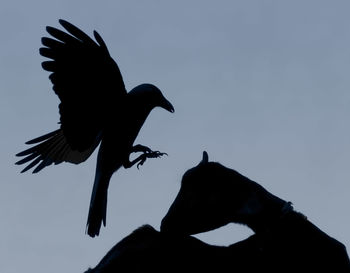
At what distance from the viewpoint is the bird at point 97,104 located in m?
5.96

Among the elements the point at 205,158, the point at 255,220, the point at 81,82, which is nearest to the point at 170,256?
the point at 255,220

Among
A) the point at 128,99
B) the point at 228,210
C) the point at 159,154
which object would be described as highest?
the point at 128,99

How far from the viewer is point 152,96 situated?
21.1 feet

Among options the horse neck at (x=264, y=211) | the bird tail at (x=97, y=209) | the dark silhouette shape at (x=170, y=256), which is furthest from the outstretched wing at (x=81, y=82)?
the horse neck at (x=264, y=211)

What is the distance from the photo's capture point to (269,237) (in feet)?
16.0

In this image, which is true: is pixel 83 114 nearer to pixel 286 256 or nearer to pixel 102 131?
pixel 102 131

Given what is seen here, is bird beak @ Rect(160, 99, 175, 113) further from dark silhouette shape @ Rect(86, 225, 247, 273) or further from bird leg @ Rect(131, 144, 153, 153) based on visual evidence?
dark silhouette shape @ Rect(86, 225, 247, 273)

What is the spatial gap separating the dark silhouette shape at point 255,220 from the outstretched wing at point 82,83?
3.64ft

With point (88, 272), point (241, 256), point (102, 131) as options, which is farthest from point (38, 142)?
point (241, 256)

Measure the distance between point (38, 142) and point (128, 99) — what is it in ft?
4.97

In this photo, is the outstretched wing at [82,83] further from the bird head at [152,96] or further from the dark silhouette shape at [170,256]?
the dark silhouette shape at [170,256]

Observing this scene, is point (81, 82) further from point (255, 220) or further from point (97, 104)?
point (255, 220)

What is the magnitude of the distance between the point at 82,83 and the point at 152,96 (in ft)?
2.32

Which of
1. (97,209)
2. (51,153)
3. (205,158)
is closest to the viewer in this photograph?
(205,158)
